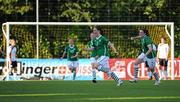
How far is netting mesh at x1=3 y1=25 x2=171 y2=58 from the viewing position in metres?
39.1

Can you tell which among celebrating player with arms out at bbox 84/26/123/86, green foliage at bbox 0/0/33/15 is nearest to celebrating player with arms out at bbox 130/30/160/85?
celebrating player with arms out at bbox 84/26/123/86

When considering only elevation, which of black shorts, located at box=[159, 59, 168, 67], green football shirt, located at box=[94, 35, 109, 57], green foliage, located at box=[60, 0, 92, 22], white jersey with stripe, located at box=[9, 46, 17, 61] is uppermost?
green foliage, located at box=[60, 0, 92, 22]

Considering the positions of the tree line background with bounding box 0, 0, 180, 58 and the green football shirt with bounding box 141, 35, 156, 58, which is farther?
the tree line background with bounding box 0, 0, 180, 58

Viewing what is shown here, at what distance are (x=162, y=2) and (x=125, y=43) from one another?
5.52 metres

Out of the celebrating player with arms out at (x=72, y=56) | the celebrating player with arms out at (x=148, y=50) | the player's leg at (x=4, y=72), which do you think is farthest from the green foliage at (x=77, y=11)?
the celebrating player with arms out at (x=148, y=50)

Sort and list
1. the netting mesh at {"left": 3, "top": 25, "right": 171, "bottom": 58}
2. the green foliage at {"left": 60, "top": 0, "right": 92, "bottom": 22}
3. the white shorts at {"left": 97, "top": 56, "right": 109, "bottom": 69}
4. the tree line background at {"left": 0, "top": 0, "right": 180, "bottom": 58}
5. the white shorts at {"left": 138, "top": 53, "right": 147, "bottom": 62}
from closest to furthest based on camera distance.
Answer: the white shorts at {"left": 97, "top": 56, "right": 109, "bottom": 69}
the white shorts at {"left": 138, "top": 53, "right": 147, "bottom": 62}
the netting mesh at {"left": 3, "top": 25, "right": 171, "bottom": 58}
the tree line background at {"left": 0, "top": 0, "right": 180, "bottom": 58}
the green foliage at {"left": 60, "top": 0, "right": 92, "bottom": 22}

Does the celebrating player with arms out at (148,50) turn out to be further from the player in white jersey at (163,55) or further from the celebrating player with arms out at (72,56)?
the player in white jersey at (163,55)

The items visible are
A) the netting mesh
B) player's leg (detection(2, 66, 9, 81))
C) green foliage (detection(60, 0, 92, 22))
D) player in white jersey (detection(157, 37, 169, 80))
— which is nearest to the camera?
player's leg (detection(2, 66, 9, 81))

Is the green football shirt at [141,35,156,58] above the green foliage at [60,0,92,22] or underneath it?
underneath

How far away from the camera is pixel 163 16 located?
1813 inches

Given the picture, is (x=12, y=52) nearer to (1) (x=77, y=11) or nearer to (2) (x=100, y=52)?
(2) (x=100, y=52)

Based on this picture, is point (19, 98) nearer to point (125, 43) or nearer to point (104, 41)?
point (104, 41)

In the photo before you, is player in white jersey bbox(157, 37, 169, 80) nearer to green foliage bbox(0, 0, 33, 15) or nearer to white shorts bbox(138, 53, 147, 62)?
white shorts bbox(138, 53, 147, 62)

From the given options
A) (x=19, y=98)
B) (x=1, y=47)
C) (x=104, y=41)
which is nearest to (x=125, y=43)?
(x=1, y=47)
